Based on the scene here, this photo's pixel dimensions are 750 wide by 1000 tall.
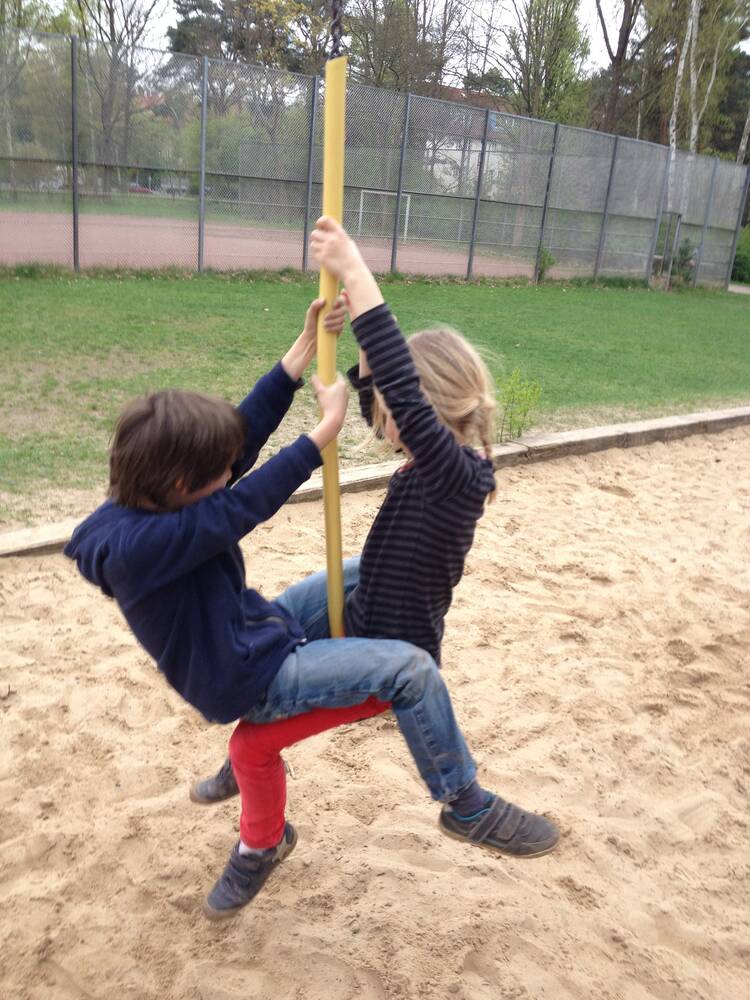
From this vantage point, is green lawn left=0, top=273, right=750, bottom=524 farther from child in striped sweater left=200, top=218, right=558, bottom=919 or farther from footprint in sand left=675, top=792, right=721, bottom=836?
child in striped sweater left=200, top=218, right=558, bottom=919

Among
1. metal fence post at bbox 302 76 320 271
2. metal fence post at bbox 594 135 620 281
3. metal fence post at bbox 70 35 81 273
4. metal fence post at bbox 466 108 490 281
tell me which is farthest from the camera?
metal fence post at bbox 594 135 620 281

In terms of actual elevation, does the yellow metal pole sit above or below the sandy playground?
above

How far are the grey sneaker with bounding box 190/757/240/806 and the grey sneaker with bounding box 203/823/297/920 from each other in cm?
26

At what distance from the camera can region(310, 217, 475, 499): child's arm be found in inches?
70.0

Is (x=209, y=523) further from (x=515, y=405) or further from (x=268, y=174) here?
(x=268, y=174)

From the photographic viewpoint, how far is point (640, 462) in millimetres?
6258

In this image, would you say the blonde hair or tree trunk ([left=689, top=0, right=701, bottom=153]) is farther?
tree trunk ([left=689, top=0, right=701, bottom=153])

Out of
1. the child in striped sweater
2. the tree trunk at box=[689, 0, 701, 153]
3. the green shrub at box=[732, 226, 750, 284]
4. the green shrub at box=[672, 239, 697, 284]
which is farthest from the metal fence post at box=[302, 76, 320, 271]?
the green shrub at box=[732, 226, 750, 284]

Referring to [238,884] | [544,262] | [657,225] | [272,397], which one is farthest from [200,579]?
[657,225]

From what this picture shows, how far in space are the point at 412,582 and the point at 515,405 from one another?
457cm

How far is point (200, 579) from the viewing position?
175 centimetres

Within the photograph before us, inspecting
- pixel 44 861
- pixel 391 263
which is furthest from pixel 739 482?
pixel 391 263

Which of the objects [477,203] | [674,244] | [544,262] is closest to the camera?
[477,203]

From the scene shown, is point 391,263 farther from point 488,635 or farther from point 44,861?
point 44,861
